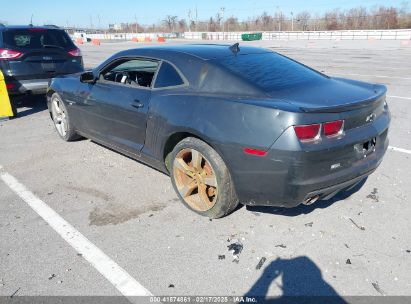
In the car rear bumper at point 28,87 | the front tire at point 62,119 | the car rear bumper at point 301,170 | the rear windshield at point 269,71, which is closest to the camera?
the car rear bumper at point 301,170

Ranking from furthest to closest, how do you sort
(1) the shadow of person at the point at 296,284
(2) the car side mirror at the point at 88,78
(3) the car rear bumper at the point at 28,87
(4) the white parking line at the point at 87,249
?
(3) the car rear bumper at the point at 28,87
(2) the car side mirror at the point at 88,78
(4) the white parking line at the point at 87,249
(1) the shadow of person at the point at 296,284

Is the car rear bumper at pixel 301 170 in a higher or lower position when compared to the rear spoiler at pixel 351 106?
lower

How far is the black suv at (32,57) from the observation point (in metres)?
7.23

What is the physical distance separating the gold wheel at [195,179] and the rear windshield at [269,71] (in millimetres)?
860

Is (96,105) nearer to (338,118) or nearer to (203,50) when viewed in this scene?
(203,50)

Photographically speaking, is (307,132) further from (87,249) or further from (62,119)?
(62,119)

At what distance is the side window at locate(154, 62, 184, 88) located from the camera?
144 inches

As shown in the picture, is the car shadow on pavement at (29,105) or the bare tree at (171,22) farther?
the bare tree at (171,22)

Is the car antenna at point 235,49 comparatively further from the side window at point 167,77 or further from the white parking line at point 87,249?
the white parking line at point 87,249

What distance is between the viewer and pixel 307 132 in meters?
2.76

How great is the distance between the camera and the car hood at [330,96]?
2.87 meters

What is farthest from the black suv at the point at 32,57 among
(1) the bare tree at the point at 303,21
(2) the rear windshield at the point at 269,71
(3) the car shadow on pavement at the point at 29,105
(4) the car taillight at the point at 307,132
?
(1) the bare tree at the point at 303,21

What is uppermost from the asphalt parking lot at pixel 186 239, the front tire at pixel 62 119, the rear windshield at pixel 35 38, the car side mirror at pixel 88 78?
the rear windshield at pixel 35 38

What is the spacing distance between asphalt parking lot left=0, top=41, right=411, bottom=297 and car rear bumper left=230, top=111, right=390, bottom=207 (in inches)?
17.3
